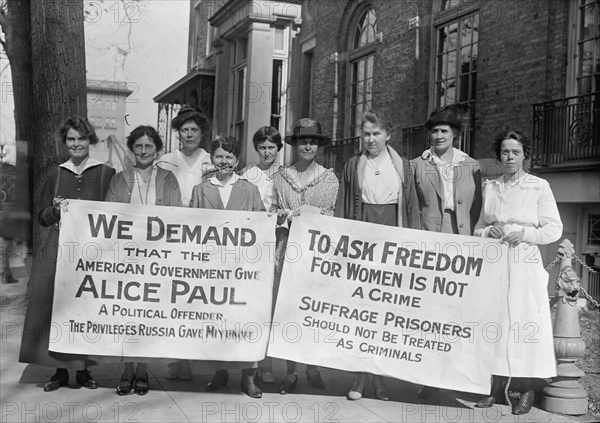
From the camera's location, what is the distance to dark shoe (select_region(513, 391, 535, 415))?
4.86m

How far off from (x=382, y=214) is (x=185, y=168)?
5.35ft

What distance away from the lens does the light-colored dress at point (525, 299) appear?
4820 millimetres

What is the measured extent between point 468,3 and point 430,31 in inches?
44.3

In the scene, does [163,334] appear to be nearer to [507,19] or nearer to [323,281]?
[323,281]

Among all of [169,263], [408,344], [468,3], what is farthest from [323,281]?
[468,3]

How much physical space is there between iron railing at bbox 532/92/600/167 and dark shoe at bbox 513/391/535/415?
512 centimetres

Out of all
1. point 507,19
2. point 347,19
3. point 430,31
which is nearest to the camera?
point 507,19

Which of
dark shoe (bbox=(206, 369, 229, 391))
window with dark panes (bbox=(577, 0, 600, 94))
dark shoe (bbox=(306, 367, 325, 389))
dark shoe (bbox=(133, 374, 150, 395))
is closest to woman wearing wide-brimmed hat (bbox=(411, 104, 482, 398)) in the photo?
dark shoe (bbox=(306, 367, 325, 389))

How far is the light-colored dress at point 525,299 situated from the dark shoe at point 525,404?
17 cm

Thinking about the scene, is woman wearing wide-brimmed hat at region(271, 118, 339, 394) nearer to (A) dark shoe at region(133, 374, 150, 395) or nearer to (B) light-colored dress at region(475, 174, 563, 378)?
(A) dark shoe at region(133, 374, 150, 395)

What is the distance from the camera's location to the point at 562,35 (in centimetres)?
998

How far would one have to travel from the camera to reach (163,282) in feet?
16.3

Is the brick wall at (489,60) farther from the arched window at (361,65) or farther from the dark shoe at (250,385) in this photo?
the dark shoe at (250,385)

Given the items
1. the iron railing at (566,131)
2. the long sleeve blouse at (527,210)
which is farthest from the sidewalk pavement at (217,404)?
the iron railing at (566,131)
